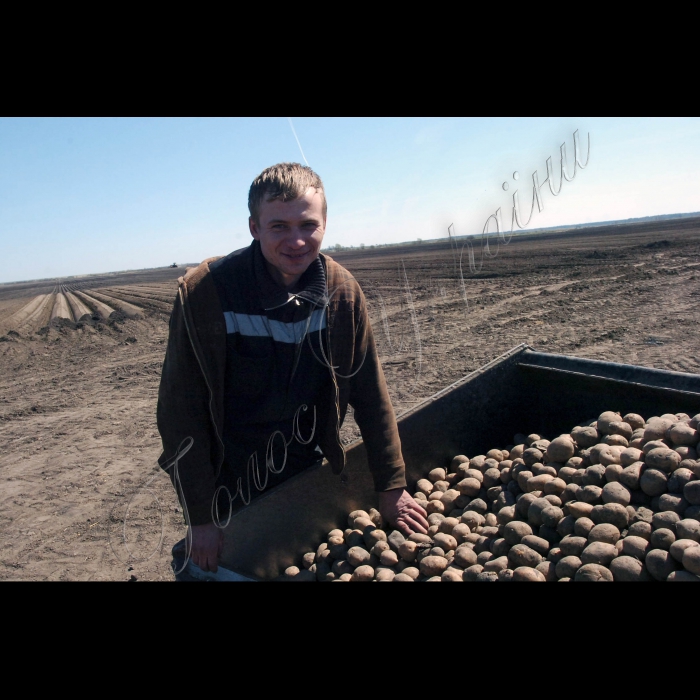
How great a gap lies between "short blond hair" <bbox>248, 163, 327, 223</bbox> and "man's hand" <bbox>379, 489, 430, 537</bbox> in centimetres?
151

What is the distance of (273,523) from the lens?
243 centimetres

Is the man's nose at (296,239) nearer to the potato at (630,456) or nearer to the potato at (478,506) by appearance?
the potato at (478,506)

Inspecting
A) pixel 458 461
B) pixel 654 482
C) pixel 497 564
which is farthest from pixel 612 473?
pixel 458 461

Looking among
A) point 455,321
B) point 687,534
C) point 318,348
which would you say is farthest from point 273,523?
point 455,321

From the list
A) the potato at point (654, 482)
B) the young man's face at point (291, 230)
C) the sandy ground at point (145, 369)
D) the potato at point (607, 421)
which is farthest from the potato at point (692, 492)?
the sandy ground at point (145, 369)

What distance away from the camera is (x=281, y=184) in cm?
213

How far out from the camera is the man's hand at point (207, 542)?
2189 mm

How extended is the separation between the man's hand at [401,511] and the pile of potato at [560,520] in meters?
0.07

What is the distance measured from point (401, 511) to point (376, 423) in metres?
0.48

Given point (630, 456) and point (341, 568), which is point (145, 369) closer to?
point (341, 568)

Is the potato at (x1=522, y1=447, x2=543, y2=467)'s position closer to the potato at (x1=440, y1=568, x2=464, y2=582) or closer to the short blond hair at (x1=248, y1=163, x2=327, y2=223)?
the potato at (x1=440, y1=568, x2=464, y2=582)

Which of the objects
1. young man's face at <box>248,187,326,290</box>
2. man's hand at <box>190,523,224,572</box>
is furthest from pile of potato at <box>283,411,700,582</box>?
young man's face at <box>248,187,326,290</box>

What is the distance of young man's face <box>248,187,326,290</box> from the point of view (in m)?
2.17

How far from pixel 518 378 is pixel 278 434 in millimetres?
1805
